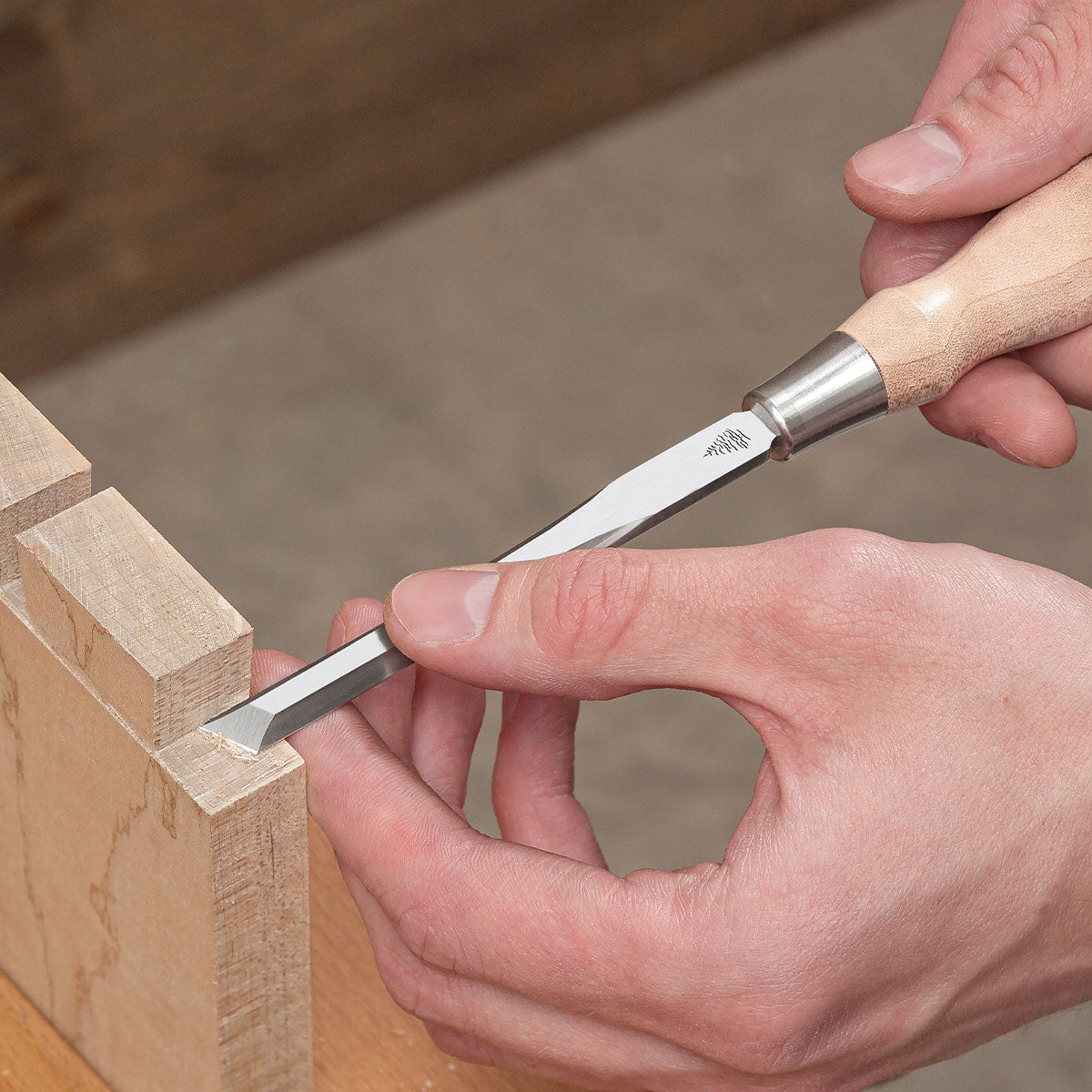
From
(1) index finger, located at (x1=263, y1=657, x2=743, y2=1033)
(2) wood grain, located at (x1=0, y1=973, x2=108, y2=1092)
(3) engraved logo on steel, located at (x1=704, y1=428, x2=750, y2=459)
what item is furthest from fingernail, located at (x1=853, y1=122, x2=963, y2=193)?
(2) wood grain, located at (x1=0, y1=973, x2=108, y2=1092)

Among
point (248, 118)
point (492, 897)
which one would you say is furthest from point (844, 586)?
point (248, 118)

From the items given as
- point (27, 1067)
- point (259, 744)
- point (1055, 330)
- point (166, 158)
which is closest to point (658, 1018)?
point (259, 744)

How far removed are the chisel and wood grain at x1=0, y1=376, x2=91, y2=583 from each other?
0.16 m

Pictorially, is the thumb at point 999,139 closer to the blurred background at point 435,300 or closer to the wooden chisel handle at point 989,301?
the wooden chisel handle at point 989,301

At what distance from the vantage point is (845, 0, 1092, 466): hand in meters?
0.95

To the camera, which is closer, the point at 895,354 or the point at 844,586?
the point at 844,586

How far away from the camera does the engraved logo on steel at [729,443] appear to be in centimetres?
81

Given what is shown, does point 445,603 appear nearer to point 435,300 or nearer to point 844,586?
point 844,586

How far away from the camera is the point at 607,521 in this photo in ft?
2.54

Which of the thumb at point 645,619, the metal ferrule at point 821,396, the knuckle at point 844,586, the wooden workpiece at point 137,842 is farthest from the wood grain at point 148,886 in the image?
the metal ferrule at point 821,396

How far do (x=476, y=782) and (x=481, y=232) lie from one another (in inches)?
38.0

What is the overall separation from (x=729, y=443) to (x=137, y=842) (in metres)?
0.37

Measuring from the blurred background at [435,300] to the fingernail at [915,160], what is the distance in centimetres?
109

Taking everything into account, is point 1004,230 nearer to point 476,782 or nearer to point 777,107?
point 476,782
